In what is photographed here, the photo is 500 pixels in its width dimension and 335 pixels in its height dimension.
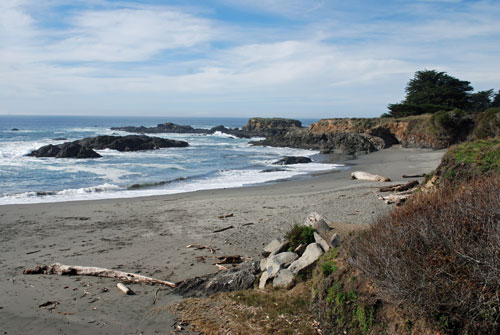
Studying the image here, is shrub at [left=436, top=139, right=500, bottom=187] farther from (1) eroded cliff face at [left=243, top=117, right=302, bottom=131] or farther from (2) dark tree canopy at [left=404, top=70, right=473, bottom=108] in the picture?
(1) eroded cliff face at [left=243, top=117, right=302, bottom=131]

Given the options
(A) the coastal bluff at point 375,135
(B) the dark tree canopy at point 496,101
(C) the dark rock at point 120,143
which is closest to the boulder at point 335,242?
(A) the coastal bluff at point 375,135

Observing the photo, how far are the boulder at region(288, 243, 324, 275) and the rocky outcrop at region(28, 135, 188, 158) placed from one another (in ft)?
115

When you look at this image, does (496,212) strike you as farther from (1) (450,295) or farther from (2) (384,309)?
(2) (384,309)

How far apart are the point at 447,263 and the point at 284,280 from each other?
10.6 feet

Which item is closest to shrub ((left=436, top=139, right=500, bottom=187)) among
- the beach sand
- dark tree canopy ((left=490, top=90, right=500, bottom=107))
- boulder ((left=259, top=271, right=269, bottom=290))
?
the beach sand

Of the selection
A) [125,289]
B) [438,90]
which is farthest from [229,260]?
[438,90]

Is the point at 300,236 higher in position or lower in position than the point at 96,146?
higher

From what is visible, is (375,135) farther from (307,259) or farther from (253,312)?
(253,312)

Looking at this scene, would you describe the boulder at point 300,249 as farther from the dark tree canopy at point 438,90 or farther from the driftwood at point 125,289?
the dark tree canopy at point 438,90

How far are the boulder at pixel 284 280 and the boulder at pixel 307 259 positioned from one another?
Result: 102 mm

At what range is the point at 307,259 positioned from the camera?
679 cm

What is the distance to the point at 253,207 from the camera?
14398mm

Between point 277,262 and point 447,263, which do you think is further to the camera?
point 277,262

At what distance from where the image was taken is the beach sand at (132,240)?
249 inches
